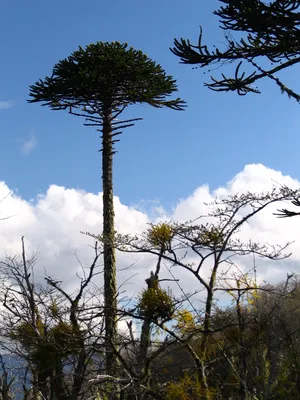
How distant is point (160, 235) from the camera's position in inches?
334

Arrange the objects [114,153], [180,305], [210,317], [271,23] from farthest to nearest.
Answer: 1. [114,153]
2. [210,317]
3. [180,305]
4. [271,23]

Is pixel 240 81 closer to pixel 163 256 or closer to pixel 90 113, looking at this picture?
pixel 163 256

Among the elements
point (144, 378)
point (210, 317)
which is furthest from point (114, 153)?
point (144, 378)

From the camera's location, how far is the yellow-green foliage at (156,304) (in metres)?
7.49

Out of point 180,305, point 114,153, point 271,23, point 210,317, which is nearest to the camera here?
point 271,23

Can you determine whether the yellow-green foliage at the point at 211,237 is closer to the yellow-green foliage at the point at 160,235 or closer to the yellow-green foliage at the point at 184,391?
the yellow-green foliage at the point at 160,235

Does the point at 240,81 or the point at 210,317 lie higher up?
the point at 240,81

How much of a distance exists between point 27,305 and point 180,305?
242cm

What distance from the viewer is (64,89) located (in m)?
15.3

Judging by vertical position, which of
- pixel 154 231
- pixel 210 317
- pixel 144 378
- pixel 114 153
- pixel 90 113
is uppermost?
pixel 90 113

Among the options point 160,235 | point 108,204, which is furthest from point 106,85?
point 160,235

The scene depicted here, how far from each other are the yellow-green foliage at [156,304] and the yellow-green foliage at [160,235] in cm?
106

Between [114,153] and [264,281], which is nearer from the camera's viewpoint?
[264,281]

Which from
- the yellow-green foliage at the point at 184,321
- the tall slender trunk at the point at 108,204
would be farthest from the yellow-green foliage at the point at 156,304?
the tall slender trunk at the point at 108,204
